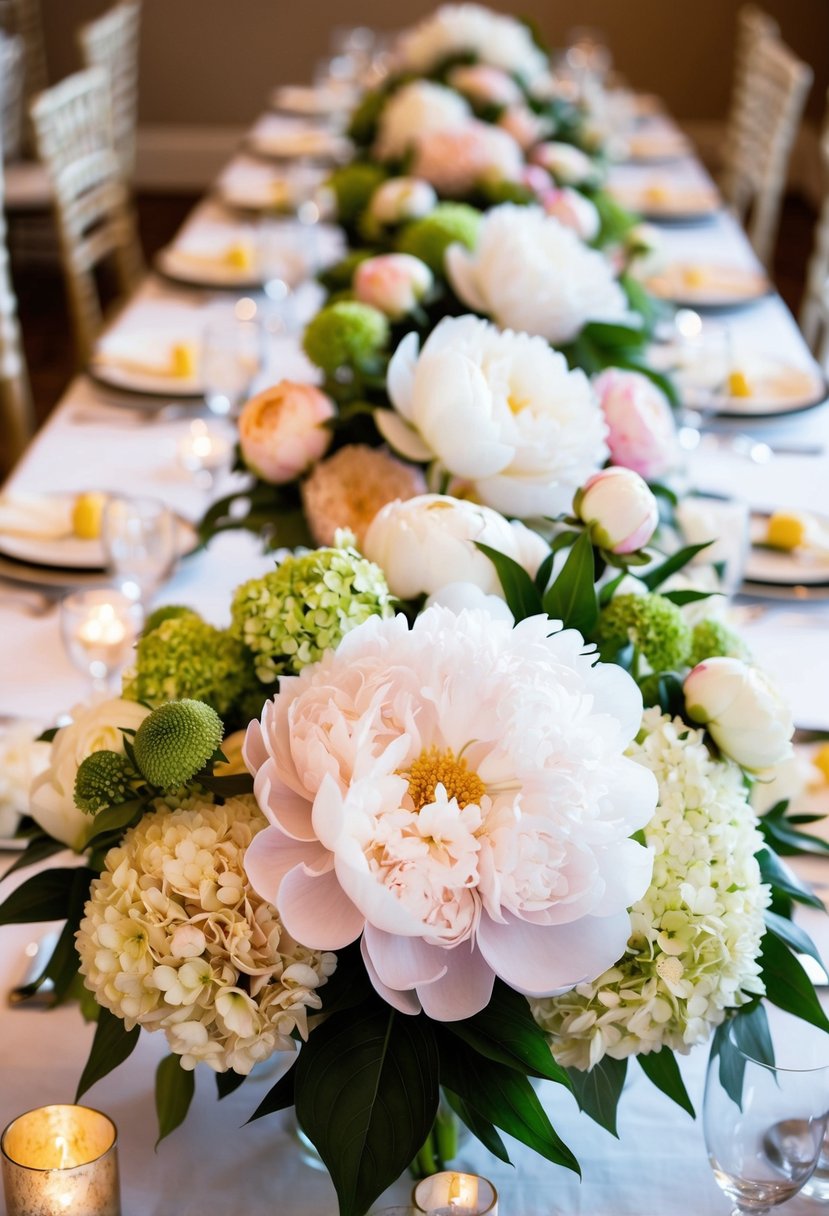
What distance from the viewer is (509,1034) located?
703mm

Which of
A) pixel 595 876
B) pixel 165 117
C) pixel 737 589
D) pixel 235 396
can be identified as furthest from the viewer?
pixel 165 117

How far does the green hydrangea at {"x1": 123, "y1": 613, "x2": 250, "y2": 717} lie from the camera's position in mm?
855

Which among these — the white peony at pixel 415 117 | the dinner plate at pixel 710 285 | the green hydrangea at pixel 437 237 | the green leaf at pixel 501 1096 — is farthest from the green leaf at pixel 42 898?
the dinner plate at pixel 710 285

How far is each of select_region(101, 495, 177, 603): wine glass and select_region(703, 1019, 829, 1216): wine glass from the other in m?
0.82

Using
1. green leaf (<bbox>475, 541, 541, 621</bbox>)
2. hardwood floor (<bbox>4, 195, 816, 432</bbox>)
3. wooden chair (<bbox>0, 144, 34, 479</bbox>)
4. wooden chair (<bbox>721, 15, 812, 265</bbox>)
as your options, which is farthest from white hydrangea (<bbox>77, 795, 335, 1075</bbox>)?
hardwood floor (<bbox>4, 195, 816, 432</bbox>)

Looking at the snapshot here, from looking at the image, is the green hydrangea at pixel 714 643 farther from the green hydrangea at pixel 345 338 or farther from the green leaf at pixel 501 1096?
the green hydrangea at pixel 345 338

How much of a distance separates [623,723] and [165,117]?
6504mm

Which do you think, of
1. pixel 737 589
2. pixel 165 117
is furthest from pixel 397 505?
pixel 165 117

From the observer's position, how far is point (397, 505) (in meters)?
0.88

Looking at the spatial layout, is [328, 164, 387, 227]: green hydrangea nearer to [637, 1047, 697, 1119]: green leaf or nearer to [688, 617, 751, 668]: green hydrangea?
[688, 617, 751, 668]: green hydrangea

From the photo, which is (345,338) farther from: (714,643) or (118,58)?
(118,58)

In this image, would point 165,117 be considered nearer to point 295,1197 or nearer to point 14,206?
point 14,206

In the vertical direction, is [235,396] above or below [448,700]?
below

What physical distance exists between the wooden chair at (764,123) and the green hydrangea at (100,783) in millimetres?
3295
